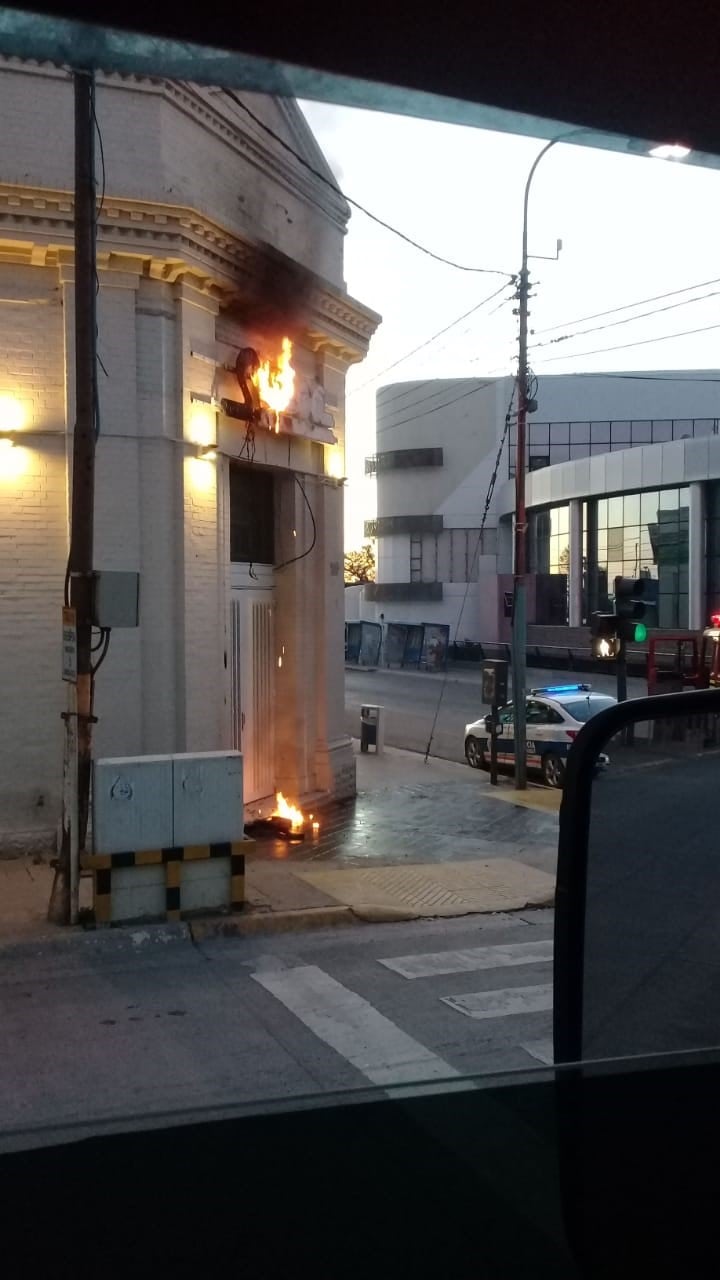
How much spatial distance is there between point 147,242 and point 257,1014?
7937 millimetres

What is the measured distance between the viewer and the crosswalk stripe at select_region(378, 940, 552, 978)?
27.0 feet

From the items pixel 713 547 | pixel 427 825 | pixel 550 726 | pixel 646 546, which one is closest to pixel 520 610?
pixel 550 726

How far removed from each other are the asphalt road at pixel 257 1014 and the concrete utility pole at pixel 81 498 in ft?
2.78

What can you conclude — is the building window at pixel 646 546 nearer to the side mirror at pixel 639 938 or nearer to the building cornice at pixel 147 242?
the building cornice at pixel 147 242

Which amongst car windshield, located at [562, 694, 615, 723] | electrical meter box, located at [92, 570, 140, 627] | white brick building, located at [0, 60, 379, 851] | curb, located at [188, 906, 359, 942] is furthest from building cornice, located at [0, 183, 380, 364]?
car windshield, located at [562, 694, 615, 723]

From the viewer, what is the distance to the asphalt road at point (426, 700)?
26297 millimetres

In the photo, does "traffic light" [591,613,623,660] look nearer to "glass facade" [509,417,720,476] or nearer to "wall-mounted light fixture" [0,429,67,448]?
"wall-mounted light fixture" [0,429,67,448]

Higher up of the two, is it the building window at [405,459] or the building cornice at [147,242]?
the building window at [405,459]

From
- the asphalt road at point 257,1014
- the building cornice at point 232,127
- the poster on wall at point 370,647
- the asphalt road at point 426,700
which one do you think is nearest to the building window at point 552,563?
the asphalt road at point 426,700

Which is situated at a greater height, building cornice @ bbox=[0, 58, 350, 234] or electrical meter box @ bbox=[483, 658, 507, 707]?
building cornice @ bbox=[0, 58, 350, 234]

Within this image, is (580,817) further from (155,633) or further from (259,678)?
(259,678)

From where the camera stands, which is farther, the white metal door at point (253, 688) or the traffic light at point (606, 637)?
the traffic light at point (606, 637)

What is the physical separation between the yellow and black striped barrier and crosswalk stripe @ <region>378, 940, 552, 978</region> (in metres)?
1.71

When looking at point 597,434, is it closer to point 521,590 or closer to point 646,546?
point 646,546
